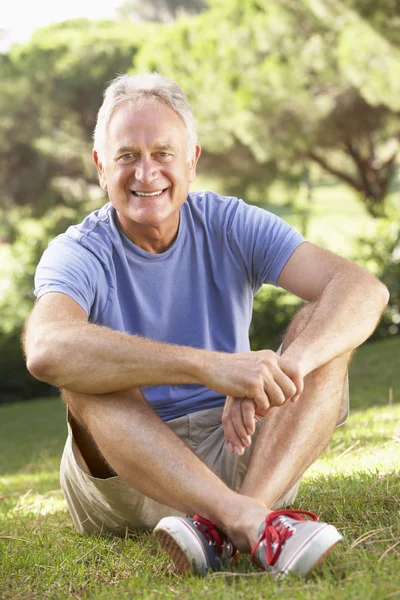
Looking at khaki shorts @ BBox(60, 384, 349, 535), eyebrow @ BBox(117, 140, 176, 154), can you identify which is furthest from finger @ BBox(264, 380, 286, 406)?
eyebrow @ BBox(117, 140, 176, 154)

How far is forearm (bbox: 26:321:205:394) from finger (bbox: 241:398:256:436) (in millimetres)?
147

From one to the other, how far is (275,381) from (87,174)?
18.3m

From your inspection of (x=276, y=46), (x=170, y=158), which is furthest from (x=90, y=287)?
(x=276, y=46)

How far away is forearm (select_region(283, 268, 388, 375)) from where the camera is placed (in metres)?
2.46

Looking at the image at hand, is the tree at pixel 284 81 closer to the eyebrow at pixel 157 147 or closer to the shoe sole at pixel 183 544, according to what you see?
the eyebrow at pixel 157 147

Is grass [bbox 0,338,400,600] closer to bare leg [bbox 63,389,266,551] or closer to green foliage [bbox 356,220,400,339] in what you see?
bare leg [bbox 63,389,266,551]

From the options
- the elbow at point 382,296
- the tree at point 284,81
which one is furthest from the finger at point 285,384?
the tree at point 284,81

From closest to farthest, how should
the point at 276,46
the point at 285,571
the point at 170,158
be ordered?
the point at 285,571 → the point at 170,158 → the point at 276,46

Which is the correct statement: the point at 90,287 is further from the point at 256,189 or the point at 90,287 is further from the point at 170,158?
the point at 256,189

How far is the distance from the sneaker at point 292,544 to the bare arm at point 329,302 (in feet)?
1.54

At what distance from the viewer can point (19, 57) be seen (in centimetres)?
2105

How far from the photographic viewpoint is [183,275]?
9.58 feet

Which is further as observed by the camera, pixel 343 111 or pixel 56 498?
pixel 343 111

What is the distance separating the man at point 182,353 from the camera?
2232mm
